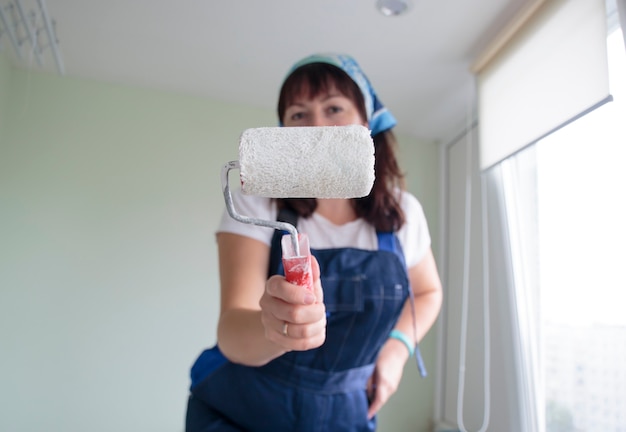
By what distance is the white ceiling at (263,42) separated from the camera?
113 cm

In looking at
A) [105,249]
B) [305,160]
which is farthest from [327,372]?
[105,249]

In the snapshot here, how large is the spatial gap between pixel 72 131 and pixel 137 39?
446 millimetres

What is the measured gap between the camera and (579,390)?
0.91 meters

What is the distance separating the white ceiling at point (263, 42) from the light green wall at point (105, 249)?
0.43ft

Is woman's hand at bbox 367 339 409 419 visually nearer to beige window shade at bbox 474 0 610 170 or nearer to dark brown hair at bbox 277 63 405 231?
dark brown hair at bbox 277 63 405 231

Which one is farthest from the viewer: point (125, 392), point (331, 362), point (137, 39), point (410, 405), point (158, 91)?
point (410, 405)

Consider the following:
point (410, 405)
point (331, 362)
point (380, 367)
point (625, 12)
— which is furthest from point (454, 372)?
point (625, 12)

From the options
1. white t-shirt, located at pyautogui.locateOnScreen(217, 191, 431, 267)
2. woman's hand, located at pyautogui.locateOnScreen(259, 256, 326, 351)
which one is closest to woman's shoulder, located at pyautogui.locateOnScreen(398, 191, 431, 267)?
white t-shirt, located at pyautogui.locateOnScreen(217, 191, 431, 267)

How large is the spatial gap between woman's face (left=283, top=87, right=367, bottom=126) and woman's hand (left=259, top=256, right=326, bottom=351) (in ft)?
1.19

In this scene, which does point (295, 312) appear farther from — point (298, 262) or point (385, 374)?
point (385, 374)

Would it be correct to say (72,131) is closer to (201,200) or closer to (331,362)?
(201,200)

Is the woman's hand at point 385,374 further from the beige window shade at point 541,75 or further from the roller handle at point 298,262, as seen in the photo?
the beige window shade at point 541,75

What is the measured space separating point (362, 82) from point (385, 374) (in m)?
0.56

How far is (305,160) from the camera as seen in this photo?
0.35 metres
